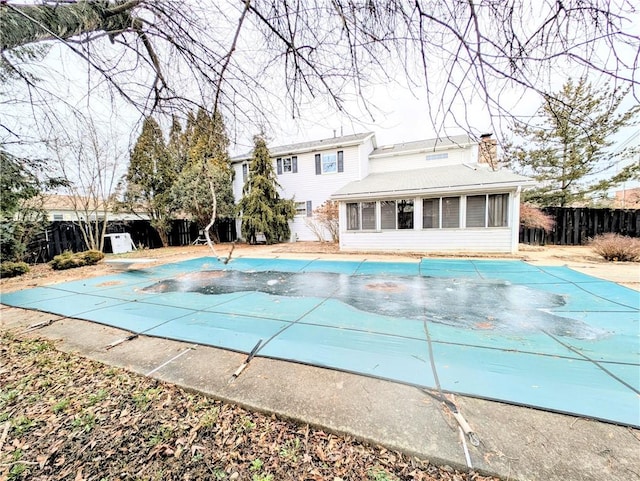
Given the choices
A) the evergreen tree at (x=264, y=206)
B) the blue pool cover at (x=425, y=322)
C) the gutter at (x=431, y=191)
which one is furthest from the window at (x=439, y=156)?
the blue pool cover at (x=425, y=322)

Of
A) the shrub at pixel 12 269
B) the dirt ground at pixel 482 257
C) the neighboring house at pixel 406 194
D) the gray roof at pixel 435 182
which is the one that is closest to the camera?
the dirt ground at pixel 482 257

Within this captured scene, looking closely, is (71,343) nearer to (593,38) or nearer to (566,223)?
(593,38)

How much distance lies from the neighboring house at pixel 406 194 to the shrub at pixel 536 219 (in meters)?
2.59

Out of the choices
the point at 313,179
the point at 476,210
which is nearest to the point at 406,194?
the point at 476,210

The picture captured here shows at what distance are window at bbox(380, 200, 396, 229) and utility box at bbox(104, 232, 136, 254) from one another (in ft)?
40.7

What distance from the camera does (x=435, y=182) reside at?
10258mm

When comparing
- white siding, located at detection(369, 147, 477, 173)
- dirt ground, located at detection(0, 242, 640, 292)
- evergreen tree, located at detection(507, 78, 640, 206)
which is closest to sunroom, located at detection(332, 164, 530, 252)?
dirt ground, located at detection(0, 242, 640, 292)

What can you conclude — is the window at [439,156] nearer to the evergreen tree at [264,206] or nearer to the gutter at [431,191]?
the gutter at [431,191]

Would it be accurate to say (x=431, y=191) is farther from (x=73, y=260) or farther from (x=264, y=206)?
(x=73, y=260)

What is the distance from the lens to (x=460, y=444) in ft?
5.26

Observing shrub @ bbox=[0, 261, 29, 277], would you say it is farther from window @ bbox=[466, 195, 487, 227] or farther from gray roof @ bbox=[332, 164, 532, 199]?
window @ bbox=[466, 195, 487, 227]

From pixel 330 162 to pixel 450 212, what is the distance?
23.7 feet

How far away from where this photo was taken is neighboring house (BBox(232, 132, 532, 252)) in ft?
30.3

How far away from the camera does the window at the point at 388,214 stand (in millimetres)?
10648
